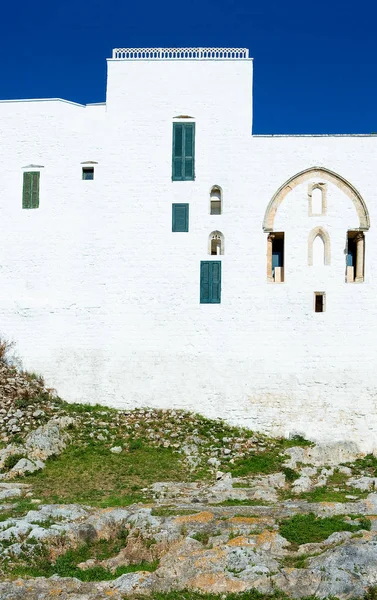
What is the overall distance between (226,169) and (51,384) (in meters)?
11.0

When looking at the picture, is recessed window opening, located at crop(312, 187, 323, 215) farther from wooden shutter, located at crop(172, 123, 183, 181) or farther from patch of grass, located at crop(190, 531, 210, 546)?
patch of grass, located at crop(190, 531, 210, 546)

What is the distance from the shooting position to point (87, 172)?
2931 centimetres

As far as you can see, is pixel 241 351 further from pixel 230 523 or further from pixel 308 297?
pixel 230 523

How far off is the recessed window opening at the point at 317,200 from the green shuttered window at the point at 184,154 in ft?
16.0

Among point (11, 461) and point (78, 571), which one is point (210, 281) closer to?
point (11, 461)

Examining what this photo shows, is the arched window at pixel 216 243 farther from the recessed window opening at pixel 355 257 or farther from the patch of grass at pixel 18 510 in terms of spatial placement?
the patch of grass at pixel 18 510

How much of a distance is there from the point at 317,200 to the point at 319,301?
13.3 feet

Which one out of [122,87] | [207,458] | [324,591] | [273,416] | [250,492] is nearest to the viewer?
[324,591]

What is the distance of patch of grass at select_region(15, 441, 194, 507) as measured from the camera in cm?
2061

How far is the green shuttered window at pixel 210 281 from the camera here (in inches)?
1103

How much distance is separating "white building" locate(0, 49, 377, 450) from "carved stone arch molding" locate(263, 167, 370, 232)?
0.06m

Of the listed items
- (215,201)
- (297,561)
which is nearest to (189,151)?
(215,201)

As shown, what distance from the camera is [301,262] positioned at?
92.2ft

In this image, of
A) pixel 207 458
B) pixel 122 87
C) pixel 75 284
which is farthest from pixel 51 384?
pixel 122 87
